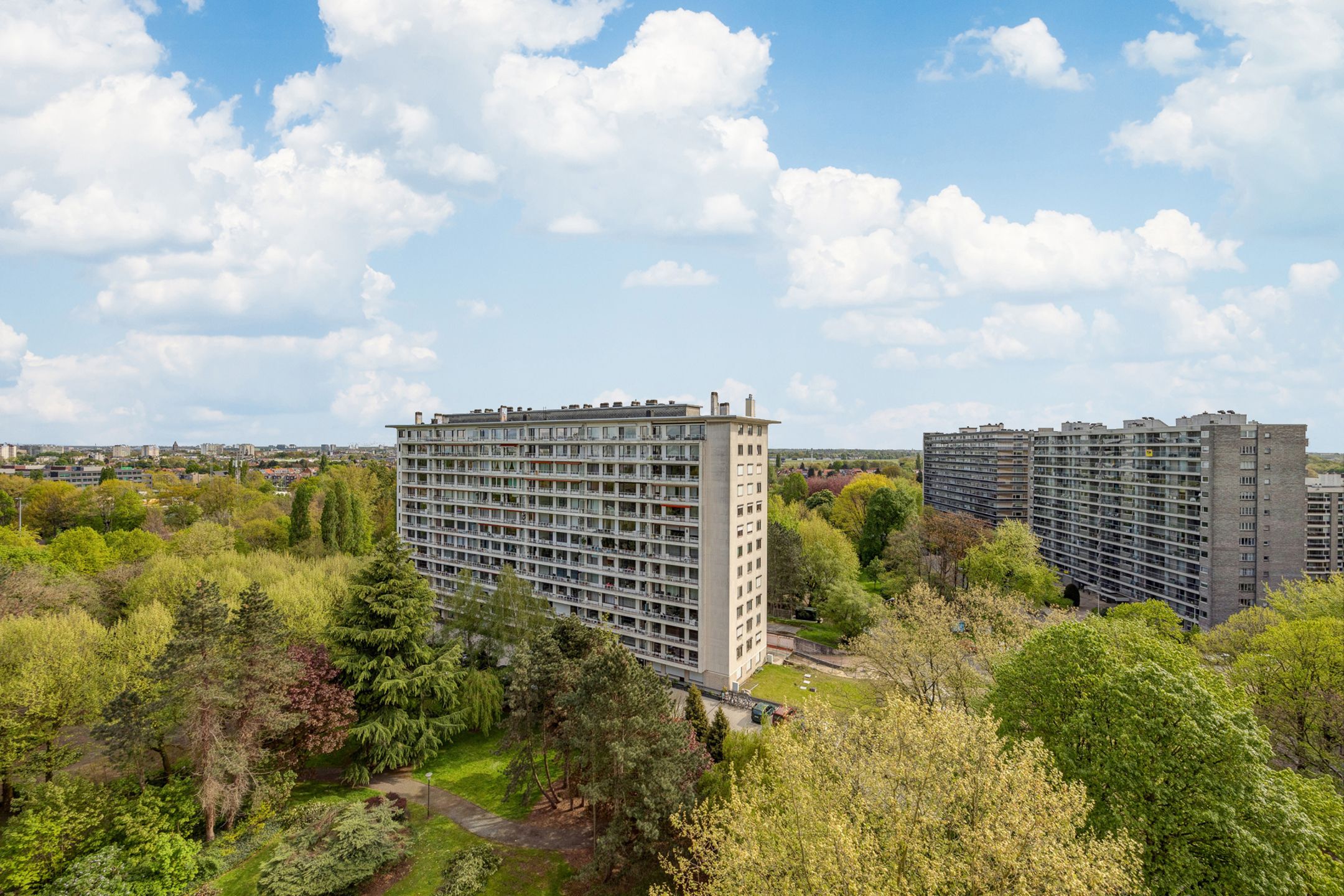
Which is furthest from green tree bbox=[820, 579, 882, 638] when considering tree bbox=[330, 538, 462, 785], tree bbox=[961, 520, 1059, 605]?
tree bbox=[330, 538, 462, 785]

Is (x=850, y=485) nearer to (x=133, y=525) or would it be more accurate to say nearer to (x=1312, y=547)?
(x=1312, y=547)

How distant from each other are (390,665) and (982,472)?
99.2 meters

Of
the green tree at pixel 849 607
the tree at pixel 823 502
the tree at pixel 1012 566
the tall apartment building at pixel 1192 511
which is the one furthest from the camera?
the tree at pixel 823 502

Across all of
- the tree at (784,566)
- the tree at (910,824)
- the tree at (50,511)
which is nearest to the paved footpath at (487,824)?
the tree at (910,824)

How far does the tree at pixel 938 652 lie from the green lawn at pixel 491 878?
20835 millimetres

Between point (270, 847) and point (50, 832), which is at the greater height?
point (50, 832)

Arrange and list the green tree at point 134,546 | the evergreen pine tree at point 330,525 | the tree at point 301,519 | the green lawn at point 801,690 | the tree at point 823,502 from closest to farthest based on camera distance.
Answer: the green lawn at point 801,690, the green tree at point 134,546, the evergreen pine tree at point 330,525, the tree at point 301,519, the tree at point 823,502

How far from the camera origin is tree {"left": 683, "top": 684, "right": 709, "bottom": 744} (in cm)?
3409

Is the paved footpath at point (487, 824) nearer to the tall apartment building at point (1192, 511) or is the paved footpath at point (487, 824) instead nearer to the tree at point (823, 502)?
the tall apartment building at point (1192, 511)

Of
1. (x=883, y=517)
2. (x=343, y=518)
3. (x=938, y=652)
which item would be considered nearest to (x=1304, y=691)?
Answer: (x=938, y=652)

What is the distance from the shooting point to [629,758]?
986 inches

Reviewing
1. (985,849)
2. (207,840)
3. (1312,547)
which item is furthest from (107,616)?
(1312,547)

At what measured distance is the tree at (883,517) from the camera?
83.1 meters

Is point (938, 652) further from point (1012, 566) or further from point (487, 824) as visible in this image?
point (1012, 566)
